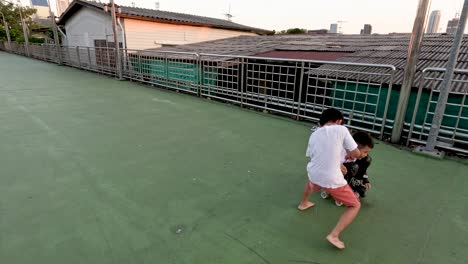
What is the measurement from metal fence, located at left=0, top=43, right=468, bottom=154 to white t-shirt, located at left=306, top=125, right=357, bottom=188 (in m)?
2.26

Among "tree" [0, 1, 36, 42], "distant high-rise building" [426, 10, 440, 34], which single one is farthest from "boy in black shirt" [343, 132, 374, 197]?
"tree" [0, 1, 36, 42]

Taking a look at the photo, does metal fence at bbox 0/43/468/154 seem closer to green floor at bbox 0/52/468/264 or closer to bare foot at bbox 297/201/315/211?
green floor at bbox 0/52/468/264

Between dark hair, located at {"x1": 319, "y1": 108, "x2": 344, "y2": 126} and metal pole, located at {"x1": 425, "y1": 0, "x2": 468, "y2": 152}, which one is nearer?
dark hair, located at {"x1": 319, "y1": 108, "x2": 344, "y2": 126}

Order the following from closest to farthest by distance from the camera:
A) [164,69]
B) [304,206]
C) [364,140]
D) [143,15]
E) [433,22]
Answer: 1. [364,140]
2. [304,206]
3. [164,69]
4. [433,22]
5. [143,15]

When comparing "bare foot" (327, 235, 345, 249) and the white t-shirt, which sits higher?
the white t-shirt

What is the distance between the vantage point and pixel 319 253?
65.2 inches

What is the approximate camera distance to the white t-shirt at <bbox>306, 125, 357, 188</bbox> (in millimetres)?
1676

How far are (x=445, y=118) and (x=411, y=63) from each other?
957mm

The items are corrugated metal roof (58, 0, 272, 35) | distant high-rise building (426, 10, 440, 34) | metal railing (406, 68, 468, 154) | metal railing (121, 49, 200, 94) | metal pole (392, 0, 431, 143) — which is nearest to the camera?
metal pole (392, 0, 431, 143)

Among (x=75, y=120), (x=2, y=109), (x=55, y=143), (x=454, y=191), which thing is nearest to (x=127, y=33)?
(x=2, y=109)

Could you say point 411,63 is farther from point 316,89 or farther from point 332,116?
point 332,116

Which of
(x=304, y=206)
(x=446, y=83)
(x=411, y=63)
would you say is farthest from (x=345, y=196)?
(x=411, y=63)

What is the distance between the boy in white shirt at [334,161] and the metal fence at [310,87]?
223 cm

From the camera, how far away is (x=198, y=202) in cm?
216
